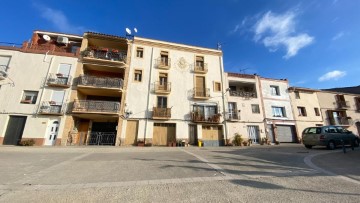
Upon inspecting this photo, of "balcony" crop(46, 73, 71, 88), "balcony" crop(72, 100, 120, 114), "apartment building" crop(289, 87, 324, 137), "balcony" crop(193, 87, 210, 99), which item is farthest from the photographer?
"apartment building" crop(289, 87, 324, 137)

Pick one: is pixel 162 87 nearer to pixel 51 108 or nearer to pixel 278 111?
pixel 51 108

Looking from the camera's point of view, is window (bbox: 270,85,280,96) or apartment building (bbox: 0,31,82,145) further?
window (bbox: 270,85,280,96)

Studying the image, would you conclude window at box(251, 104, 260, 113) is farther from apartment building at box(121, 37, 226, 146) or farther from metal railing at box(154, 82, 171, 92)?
metal railing at box(154, 82, 171, 92)

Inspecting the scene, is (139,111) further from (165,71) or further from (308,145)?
(308,145)

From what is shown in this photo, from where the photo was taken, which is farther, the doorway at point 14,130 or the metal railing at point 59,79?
the metal railing at point 59,79

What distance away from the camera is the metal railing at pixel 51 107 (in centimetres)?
Result: 1645

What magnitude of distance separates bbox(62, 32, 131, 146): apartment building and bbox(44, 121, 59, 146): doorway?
96 centimetres

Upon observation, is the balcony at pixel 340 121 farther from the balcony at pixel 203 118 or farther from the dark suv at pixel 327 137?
the balcony at pixel 203 118

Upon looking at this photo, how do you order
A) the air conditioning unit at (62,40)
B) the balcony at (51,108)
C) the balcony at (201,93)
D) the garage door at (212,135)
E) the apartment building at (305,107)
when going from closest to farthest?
the balcony at (51,108) → the air conditioning unit at (62,40) → the garage door at (212,135) → the balcony at (201,93) → the apartment building at (305,107)

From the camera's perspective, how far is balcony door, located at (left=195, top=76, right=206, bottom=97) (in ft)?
69.9

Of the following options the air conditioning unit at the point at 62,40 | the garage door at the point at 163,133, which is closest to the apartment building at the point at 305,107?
the garage door at the point at 163,133

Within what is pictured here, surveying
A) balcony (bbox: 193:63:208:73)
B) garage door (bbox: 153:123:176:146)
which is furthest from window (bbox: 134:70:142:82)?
balcony (bbox: 193:63:208:73)

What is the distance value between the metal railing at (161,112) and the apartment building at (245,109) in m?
7.31

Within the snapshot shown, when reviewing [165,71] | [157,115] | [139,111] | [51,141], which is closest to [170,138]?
[157,115]
